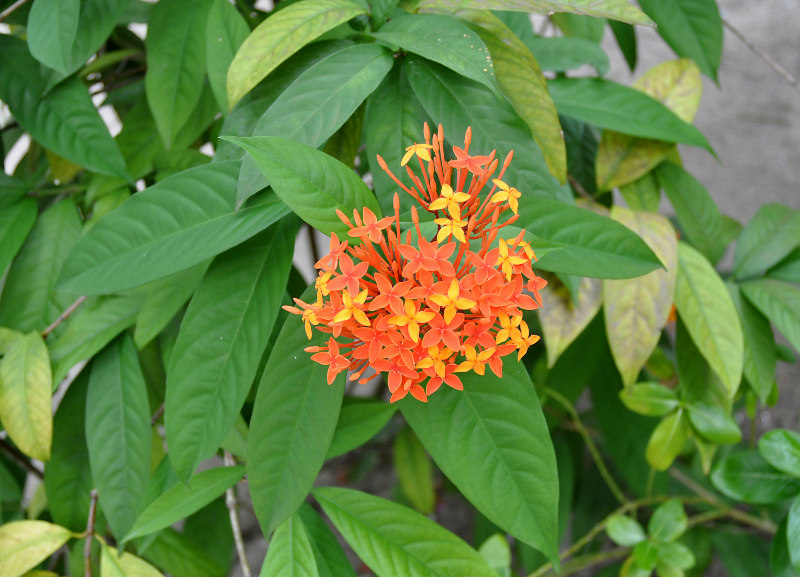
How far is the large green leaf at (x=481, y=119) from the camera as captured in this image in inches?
30.4

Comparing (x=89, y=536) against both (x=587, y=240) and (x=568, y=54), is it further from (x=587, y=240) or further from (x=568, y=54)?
(x=568, y=54)

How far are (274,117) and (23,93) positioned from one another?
1.56 ft

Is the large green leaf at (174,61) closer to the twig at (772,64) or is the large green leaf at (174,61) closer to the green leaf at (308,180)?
the green leaf at (308,180)

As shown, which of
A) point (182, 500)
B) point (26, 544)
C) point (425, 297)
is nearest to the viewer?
point (425, 297)

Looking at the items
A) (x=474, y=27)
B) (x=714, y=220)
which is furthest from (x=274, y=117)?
(x=714, y=220)

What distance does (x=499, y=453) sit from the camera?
717mm

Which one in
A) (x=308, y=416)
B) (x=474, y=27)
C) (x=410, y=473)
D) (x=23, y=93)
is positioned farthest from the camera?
(x=410, y=473)

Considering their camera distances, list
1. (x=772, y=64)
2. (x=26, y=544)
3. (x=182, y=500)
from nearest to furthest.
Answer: (x=182, y=500) → (x=26, y=544) → (x=772, y=64)

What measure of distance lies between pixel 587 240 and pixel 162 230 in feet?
1.53

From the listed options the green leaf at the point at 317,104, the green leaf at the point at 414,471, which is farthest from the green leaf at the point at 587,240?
the green leaf at the point at 414,471

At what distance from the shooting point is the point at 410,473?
1.64 m

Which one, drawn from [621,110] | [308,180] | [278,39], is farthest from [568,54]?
[308,180]

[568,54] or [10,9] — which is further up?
[10,9]

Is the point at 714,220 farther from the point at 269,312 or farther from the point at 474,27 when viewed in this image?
the point at 269,312
